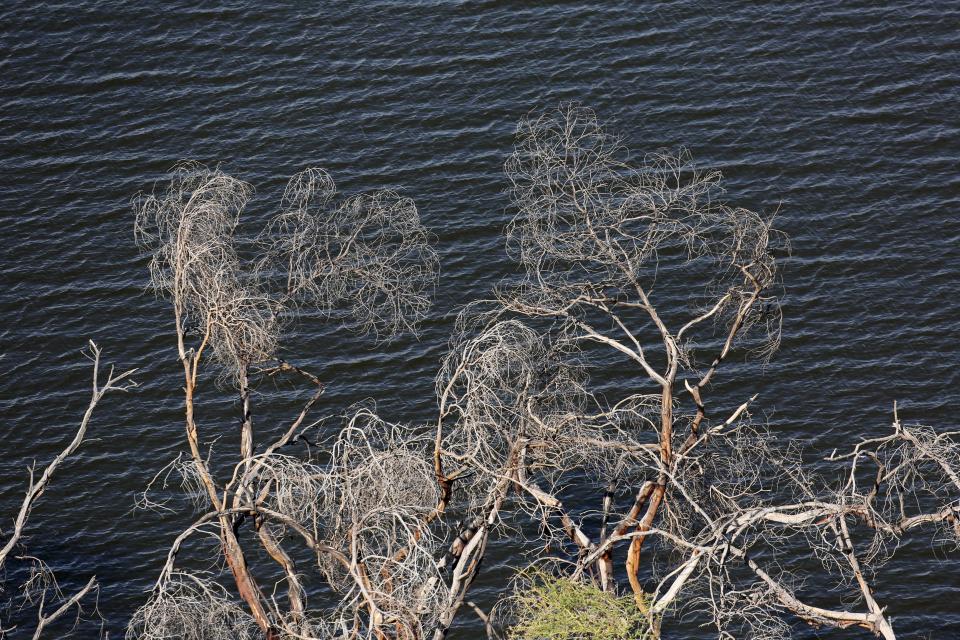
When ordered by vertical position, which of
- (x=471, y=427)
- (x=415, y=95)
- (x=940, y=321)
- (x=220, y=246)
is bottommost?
(x=940, y=321)

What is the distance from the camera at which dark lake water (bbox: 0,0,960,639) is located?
121 feet

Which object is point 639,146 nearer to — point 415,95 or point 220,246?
point 415,95

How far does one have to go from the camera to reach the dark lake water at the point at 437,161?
37000mm

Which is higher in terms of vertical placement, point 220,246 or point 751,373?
point 220,246

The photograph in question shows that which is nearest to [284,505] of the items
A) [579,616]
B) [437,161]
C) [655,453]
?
[579,616]

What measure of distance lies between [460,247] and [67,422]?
12.1 metres

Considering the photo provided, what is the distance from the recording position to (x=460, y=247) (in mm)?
42031

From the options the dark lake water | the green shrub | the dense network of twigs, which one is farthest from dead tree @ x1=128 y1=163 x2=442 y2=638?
the dark lake water

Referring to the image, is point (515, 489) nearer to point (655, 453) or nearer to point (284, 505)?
point (655, 453)

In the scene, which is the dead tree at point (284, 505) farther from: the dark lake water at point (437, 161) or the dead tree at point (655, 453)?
the dark lake water at point (437, 161)

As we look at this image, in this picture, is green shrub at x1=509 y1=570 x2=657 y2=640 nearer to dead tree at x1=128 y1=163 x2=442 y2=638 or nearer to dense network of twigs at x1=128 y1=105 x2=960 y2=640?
dense network of twigs at x1=128 y1=105 x2=960 y2=640

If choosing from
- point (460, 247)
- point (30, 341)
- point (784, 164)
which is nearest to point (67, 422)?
point (30, 341)

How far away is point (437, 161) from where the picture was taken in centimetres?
4522

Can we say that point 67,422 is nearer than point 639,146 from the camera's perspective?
Yes
